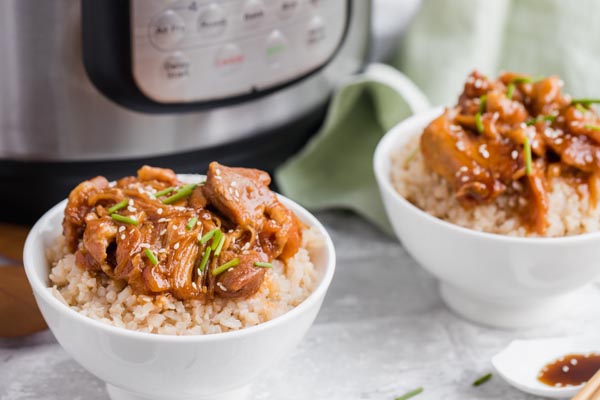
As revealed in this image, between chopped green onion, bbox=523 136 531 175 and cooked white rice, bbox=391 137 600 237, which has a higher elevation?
chopped green onion, bbox=523 136 531 175

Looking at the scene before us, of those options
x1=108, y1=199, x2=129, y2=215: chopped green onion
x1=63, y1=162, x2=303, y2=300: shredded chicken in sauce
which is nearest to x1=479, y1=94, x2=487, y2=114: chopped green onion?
x1=63, y1=162, x2=303, y2=300: shredded chicken in sauce

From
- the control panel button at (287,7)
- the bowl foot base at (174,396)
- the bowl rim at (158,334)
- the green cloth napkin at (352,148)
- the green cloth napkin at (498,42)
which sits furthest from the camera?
the green cloth napkin at (498,42)

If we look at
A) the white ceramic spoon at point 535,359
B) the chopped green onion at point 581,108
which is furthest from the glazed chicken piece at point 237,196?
the chopped green onion at point 581,108

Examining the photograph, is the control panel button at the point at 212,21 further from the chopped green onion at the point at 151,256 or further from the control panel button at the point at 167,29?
the chopped green onion at the point at 151,256

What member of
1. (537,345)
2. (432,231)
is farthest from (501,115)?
(537,345)

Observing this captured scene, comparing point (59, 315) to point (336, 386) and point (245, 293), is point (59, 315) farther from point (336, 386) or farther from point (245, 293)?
point (336, 386)

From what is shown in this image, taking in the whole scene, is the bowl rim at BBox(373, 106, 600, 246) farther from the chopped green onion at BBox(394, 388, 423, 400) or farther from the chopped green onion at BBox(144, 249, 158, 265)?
the chopped green onion at BBox(144, 249, 158, 265)
